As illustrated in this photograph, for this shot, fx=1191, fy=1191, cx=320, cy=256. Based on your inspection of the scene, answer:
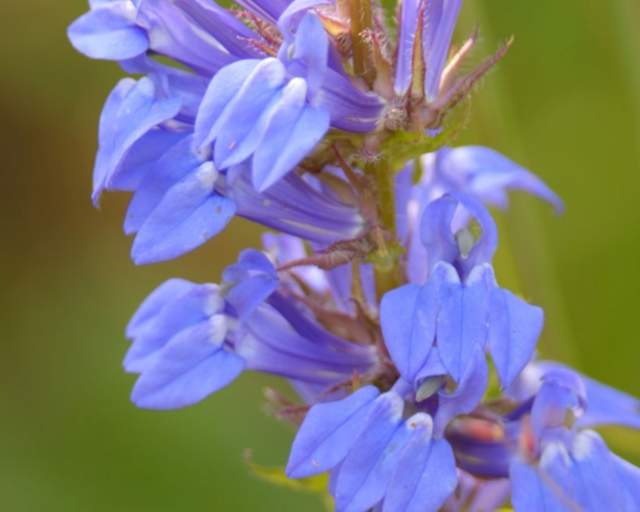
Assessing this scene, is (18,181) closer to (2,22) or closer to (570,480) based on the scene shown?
(2,22)

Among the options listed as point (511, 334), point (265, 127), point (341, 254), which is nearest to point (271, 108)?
point (265, 127)

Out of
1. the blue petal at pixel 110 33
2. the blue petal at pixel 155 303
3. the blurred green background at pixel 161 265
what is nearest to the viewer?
the blue petal at pixel 110 33

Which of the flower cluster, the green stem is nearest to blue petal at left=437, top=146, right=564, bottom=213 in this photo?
the flower cluster

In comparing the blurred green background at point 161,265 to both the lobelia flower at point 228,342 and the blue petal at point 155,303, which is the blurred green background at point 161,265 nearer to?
the lobelia flower at point 228,342

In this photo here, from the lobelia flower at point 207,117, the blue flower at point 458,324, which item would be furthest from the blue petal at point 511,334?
the lobelia flower at point 207,117

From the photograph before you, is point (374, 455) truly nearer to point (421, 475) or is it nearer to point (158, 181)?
point (421, 475)

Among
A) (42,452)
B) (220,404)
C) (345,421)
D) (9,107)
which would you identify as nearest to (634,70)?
(345,421)
